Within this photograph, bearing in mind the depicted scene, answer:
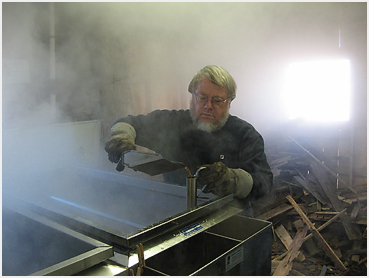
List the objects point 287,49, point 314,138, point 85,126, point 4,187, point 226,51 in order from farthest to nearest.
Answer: point 314,138, point 287,49, point 85,126, point 226,51, point 4,187

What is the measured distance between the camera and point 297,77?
309cm

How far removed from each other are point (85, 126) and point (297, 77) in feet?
7.07

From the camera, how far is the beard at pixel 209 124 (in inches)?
87.6

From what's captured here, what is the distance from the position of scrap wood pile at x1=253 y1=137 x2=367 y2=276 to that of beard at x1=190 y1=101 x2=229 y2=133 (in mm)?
1264

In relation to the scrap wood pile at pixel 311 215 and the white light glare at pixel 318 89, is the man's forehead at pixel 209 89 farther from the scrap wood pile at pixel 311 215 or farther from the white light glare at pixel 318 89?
the scrap wood pile at pixel 311 215

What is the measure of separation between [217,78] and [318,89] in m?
1.52

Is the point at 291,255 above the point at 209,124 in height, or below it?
below

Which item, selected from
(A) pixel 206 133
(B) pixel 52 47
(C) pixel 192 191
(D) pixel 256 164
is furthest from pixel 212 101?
(B) pixel 52 47

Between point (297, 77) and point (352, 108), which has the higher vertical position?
point (297, 77)

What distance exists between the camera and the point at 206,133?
230cm

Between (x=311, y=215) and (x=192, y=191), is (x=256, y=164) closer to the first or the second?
(x=192, y=191)

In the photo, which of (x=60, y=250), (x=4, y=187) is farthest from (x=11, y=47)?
(x=60, y=250)

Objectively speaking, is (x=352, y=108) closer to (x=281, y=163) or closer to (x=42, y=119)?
(x=281, y=163)

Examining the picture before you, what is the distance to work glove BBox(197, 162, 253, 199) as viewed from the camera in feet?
4.74
